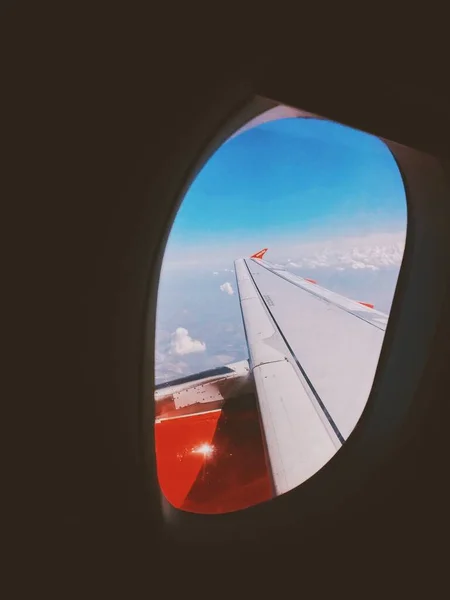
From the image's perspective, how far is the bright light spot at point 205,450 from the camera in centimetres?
239

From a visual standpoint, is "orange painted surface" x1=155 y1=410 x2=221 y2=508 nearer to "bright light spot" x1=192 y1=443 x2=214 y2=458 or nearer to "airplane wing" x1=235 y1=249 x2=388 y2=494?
"bright light spot" x1=192 y1=443 x2=214 y2=458

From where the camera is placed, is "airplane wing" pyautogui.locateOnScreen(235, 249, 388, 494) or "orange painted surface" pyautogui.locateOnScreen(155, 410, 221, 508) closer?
"airplane wing" pyautogui.locateOnScreen(235, 249, 388, 494)

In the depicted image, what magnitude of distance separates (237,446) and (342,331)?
3.89ft

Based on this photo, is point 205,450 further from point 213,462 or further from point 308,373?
point 308,373

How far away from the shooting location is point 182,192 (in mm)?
584

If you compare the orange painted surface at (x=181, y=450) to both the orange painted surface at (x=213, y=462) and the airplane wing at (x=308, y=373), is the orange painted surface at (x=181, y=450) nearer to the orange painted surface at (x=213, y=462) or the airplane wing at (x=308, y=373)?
the orange painted surface at (x=213, y=462)

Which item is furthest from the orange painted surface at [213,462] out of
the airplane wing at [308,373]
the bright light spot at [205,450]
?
the airplane wing at [308,373]

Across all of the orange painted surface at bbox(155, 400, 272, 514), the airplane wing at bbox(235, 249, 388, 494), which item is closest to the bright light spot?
the orange painted surface at bbox(155, 400, 272, 514)

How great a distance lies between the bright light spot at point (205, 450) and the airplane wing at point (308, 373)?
2.45 ft

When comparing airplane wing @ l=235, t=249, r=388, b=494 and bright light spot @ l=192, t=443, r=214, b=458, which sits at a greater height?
airplane wing @ l=235, t=249, r=388, b=494

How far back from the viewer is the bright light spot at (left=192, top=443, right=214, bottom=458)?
94.2 inches

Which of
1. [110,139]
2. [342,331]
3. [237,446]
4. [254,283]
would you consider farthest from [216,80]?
[254,283]

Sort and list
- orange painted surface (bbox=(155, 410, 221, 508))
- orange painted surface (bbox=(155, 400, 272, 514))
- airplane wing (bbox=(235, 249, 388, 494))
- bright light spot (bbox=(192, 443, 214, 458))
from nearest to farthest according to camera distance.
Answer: airplane wing (bbox=(235, 249, 388, 494)) < orange painted surface (bbox=(155, 400, 272, 514)) < orange painted surface (bbox=(155, 410, 221, 508)) < bright light spot (bbox=(192, 443, 214, 458))

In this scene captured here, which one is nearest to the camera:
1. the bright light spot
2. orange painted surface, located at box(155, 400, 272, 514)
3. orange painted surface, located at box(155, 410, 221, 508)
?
orange painted surface, located at box(155, 400, 272, 514)
